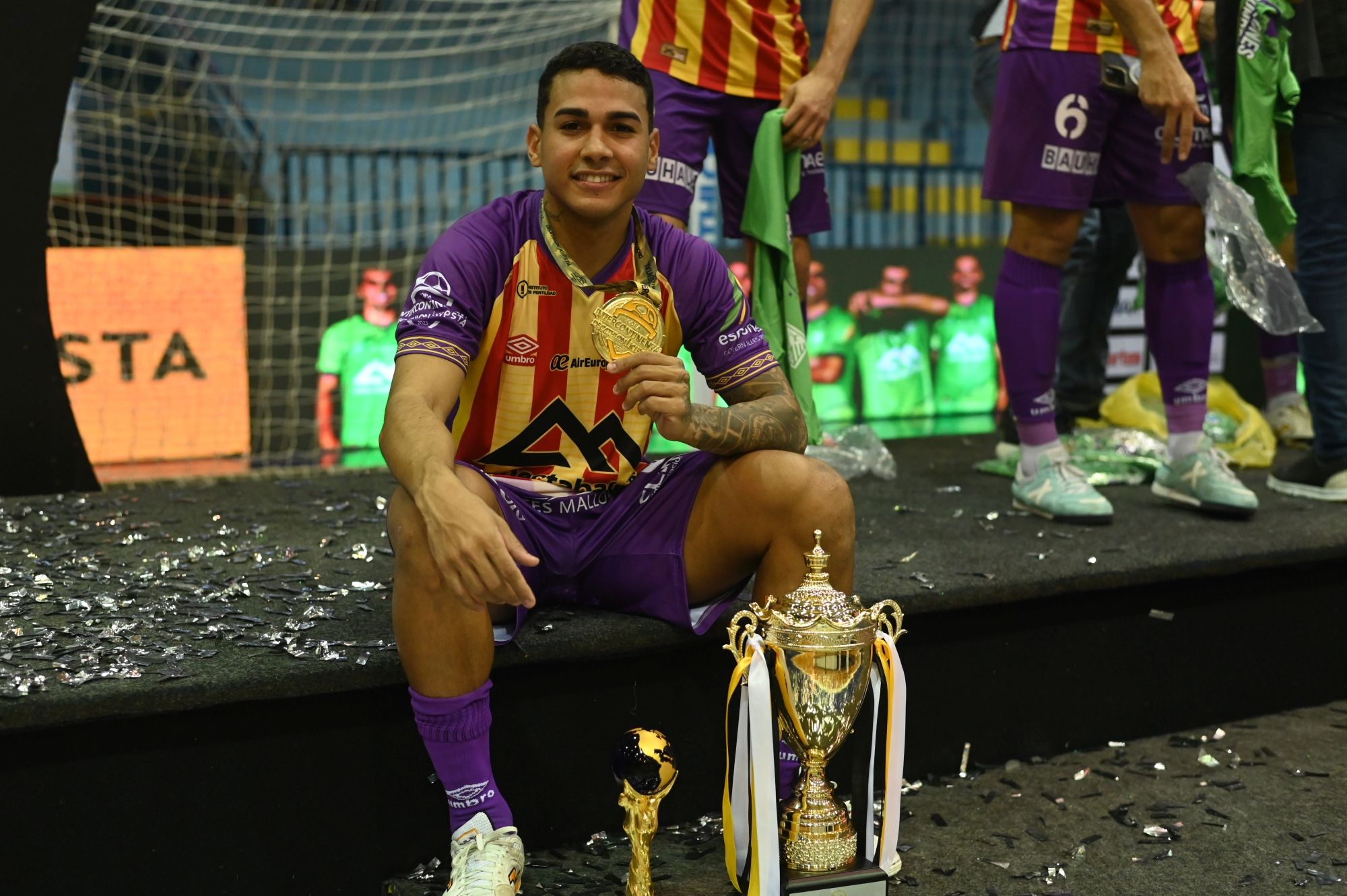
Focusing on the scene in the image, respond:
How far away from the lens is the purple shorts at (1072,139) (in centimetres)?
243

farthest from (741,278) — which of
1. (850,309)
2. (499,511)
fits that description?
(499,511)

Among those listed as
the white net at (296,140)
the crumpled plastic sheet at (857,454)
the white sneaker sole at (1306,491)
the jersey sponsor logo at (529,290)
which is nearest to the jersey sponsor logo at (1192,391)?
the white sneaker sole at (1306,491)

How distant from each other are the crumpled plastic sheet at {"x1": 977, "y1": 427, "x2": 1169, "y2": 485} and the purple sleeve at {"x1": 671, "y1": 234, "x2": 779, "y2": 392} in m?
1.47

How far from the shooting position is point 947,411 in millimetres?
5691

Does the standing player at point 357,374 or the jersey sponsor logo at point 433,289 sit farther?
the standing player at point 357,374

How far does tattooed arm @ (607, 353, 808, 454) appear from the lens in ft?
4.90

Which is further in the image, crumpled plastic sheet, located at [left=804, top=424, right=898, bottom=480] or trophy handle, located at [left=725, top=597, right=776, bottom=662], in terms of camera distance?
crumpled plastic sheet, located at [left=804, top=424, right=898, bottom=480]

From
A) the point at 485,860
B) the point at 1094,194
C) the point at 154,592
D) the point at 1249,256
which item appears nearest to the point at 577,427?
the point at 485,860

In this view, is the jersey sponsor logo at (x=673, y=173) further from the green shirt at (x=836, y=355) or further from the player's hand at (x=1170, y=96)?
the green shirt at (x=836, y=355)

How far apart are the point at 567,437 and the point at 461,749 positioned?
1.52ft

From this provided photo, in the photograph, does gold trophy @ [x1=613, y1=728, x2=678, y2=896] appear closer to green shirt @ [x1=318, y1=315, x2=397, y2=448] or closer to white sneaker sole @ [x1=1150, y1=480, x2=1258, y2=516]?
white sneaker sole @ [x1=1150, y1=480, x2=1258, y2=516]

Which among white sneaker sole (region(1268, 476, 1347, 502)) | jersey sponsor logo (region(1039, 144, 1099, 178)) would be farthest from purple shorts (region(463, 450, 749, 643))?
white sneaker sole (region(1268, 476, 1347, 502))

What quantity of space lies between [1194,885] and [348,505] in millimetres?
1895

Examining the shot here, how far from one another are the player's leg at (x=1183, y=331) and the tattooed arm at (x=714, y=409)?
1.23 m
